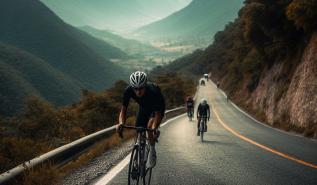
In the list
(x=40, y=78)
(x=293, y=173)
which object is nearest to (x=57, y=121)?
(x=293, y=173)

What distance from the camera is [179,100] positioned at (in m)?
107

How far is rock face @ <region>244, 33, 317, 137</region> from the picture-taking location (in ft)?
76.6

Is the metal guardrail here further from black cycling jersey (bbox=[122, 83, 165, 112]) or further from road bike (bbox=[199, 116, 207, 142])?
road bike (bbox=[199, 116, 207, 142])

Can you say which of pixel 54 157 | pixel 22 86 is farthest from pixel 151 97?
pixel 22 86

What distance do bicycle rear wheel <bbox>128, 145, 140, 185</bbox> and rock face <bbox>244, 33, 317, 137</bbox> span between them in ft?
51.5

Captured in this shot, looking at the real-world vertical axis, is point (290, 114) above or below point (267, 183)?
above

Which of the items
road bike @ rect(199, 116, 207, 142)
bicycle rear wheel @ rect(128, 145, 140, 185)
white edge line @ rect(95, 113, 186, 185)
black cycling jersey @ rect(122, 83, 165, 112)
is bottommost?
white edge line @ rect(95, 113, 186, 185)

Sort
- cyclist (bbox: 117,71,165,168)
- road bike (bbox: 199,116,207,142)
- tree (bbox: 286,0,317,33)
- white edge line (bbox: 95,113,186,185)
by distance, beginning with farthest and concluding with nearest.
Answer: tree (bbox: 286,0,317,33)
road bike (bbox: 199,116,207,142)
white edge line (bbox: 95,113,186,185)
cyclist (bbox: 117,71,165,168)

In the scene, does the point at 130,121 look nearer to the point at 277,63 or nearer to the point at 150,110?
the point at 150,110

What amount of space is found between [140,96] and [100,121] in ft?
202

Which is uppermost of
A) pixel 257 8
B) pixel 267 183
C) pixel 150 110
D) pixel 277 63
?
pixel 257 8

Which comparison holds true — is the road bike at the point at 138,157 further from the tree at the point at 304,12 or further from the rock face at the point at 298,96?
the tree at the point at 304,12

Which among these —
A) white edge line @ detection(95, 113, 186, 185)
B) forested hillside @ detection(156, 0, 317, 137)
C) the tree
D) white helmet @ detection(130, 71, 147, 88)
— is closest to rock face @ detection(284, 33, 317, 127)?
forested hillside @ detection(156, 0, 317, 137)

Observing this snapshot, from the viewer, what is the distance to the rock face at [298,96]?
76.6 ft
